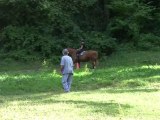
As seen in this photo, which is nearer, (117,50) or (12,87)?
(12,87)

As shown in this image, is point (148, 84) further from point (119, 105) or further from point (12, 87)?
point (119, 105)

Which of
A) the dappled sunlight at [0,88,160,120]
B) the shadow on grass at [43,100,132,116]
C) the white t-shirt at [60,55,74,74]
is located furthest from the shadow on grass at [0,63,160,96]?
the shadow on grass at [43,100,132,116]

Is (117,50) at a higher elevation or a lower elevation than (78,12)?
lower

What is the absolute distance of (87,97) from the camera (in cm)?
1955

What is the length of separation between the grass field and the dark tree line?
1326 cm

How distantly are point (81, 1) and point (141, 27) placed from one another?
613cm

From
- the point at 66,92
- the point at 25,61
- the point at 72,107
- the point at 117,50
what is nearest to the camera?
the point at 72,107

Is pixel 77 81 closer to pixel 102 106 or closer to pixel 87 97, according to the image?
pixel 87 97

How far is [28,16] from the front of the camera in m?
43.0

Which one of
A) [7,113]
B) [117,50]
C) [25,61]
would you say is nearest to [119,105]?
[7,113]

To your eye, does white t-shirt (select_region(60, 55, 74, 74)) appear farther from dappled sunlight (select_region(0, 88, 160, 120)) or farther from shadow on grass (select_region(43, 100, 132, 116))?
shadow on grass (select_region(43, 100, 132, 116))

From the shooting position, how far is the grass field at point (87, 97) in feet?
49.1

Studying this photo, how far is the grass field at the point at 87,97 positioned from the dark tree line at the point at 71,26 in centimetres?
1326

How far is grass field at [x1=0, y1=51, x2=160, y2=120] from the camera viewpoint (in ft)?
49.1
